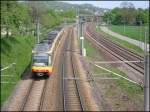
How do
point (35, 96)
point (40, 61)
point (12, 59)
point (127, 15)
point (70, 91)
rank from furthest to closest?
1. point (127, 15)
2. point (12, 59)
3. point (40, 61)
4. point (70, 91)
5. point (35, 96)

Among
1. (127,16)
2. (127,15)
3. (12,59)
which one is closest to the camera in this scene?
(12,59)

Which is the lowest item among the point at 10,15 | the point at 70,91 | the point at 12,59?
the point at 70,91

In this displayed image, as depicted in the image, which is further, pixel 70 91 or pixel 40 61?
pixel 40 61

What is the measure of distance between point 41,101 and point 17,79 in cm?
904

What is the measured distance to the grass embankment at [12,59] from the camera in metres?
35.1

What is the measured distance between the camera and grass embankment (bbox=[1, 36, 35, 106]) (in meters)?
35.1

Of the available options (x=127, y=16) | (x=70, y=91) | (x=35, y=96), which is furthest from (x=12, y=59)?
(x=127, y=16)

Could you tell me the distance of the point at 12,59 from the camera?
165 ft

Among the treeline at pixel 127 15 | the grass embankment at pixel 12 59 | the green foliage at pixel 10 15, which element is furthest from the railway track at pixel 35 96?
the treeline at pixel 127 15

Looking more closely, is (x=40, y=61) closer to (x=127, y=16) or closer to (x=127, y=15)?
(x=127, y=15)

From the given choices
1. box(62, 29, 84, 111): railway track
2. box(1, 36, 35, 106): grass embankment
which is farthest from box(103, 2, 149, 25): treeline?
box(62, 29, 84, 111): railway track

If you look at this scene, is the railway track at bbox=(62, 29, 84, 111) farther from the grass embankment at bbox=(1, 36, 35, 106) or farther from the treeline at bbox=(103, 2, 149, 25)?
the treeline at bbox=(103, 2, 149, 25)

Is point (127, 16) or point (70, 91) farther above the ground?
point (127, 16)

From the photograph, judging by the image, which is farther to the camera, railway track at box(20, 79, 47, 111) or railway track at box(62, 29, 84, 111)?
railway track at box(62, 29, 84, 111)
